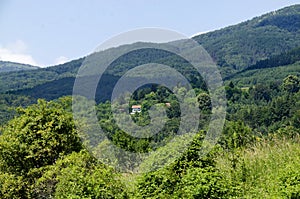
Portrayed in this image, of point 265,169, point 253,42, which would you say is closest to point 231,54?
point 253,42

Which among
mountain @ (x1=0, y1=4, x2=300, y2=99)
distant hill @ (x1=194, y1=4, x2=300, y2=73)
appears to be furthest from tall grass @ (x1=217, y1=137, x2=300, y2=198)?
distant hill @ (x1=194, y1=4, x2=300, y2=73)

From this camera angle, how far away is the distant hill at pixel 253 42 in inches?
4510

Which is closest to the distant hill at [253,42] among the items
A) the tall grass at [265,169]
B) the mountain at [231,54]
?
the mountain at [231,54]

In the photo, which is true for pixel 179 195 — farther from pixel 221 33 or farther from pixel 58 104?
pixel 221 33

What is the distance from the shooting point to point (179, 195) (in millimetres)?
5012

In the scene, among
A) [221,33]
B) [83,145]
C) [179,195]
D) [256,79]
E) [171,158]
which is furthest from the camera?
[221,33]

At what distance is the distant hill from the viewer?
115 m

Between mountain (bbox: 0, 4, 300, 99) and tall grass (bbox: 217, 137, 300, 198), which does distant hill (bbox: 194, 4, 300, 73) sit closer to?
mountain (bbox: 0, 4, 300, 99)

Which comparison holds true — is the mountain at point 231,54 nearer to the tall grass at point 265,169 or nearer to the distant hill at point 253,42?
the distant hill at point 253,42

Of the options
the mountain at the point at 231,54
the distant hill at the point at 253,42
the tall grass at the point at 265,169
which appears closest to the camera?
the tall grass at the point at 265,169

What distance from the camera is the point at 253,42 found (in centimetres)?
12912

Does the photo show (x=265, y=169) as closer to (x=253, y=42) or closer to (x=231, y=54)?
(x=231, y=54)

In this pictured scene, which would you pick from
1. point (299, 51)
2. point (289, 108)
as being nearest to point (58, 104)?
point (289, 108)

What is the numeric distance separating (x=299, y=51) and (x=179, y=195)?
82.4 m
